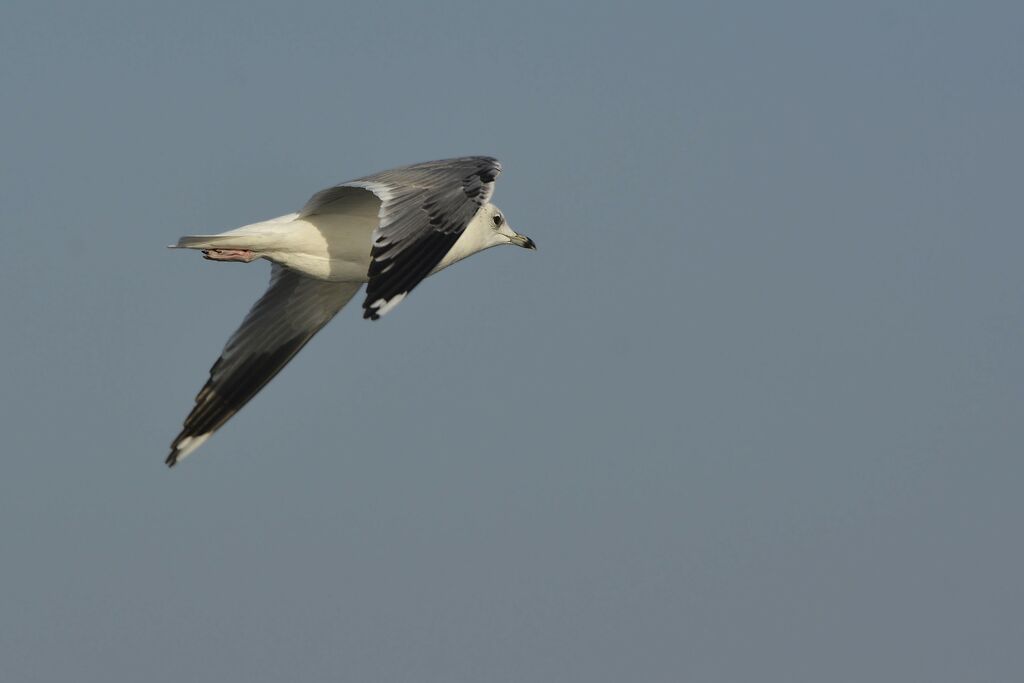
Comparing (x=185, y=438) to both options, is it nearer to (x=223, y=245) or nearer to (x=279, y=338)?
(x=279, y=338)

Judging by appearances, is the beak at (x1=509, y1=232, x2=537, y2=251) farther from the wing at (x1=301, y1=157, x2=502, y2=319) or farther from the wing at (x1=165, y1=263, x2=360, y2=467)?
the wing at (x1=301, y1=157, x2=502, y2=319)

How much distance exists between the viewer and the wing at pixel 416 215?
40.9ft

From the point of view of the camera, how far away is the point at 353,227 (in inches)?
596

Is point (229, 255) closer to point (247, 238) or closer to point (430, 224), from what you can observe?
point (247, 238)

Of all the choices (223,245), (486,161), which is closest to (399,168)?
(486,161)

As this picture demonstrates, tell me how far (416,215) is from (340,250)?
2.08m

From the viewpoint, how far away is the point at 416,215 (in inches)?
519

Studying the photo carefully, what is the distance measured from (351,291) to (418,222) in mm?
3879

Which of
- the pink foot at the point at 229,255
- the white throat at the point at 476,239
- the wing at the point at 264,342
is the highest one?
the white throat at the point at 476,239

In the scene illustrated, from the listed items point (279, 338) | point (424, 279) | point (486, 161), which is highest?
point (486, 161)

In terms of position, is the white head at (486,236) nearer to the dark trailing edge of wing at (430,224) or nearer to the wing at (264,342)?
the wing at (264,342)

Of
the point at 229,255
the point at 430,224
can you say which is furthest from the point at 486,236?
the point at 430,224

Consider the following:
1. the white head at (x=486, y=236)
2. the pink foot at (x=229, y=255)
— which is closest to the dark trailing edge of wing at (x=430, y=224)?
the pink foot at (x=229, y=255)

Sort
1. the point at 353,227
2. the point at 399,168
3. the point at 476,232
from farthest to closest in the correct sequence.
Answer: the point at 476,232 → the point at 353,227 → the point at 399,168
